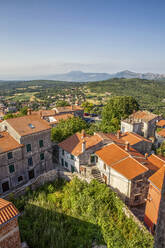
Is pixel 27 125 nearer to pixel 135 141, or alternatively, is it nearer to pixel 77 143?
pixel 77 143

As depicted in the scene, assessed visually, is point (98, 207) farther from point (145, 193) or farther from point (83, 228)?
point (145, 193)

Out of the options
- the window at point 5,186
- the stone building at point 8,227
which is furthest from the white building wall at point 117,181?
the window at point 5,186

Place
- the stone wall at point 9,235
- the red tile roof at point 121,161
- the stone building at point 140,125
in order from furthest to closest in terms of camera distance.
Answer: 1. the stone building at point 140,125
2. the red tile roof at point 121,161
3. the stone wall at point 9,235

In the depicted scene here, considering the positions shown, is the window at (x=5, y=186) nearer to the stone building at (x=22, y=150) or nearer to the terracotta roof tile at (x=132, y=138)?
the stone building at (x=22, y=150)

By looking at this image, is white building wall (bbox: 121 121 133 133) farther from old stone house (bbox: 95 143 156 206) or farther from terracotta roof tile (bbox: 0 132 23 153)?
terracotta roof tile (bbox: 0 132 23 153)

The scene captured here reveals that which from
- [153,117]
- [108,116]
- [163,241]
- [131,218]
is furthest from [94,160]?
[108,116]

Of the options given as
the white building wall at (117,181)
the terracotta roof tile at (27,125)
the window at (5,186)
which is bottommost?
the window at (5,186)
